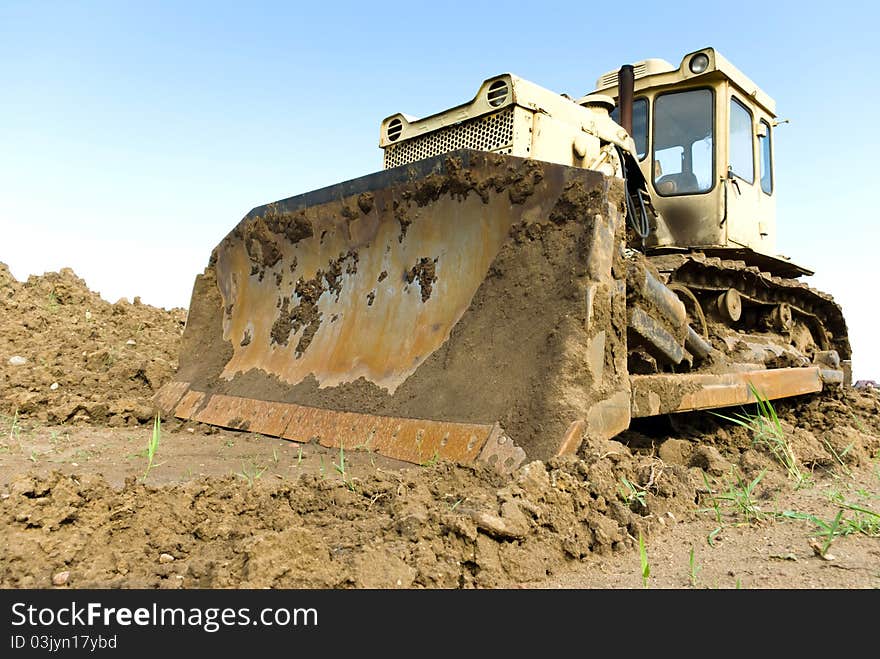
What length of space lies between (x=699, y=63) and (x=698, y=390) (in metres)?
3.53

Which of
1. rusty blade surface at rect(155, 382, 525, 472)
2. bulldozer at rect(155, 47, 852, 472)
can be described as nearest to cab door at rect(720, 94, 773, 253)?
bulldozer at rect(155, 47, 852, 472)

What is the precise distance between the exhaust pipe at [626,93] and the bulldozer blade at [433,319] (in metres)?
2.76

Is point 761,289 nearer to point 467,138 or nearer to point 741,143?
point 741,143

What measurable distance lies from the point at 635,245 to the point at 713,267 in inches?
42.2

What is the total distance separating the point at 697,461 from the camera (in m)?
3.20

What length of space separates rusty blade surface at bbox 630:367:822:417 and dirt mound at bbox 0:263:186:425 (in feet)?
9.25

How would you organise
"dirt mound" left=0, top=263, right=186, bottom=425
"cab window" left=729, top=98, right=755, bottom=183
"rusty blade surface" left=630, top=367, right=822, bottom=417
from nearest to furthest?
"rusty blade surface" left=630, top=367, right=822, bottom=417
"dirt mound" left=0, top=263, right=186, bottom=425
"cab window" left=729, top=98, right=755, bottom=183

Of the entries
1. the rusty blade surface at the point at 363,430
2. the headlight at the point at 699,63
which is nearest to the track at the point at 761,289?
the headlight at the point at 699,63

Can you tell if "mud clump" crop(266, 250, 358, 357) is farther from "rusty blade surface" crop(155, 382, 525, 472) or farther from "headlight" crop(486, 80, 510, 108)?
"headlight" crop(486, 80, 510, 108)

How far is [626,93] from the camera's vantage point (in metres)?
5.73

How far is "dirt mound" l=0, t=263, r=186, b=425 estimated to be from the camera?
14.1ft

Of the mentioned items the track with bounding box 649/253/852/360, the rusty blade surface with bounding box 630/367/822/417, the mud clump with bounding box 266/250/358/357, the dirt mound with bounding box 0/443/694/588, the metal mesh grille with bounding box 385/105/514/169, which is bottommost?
the dirt mound with bounding box 0/443/694/588

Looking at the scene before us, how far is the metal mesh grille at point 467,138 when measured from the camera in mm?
3736
